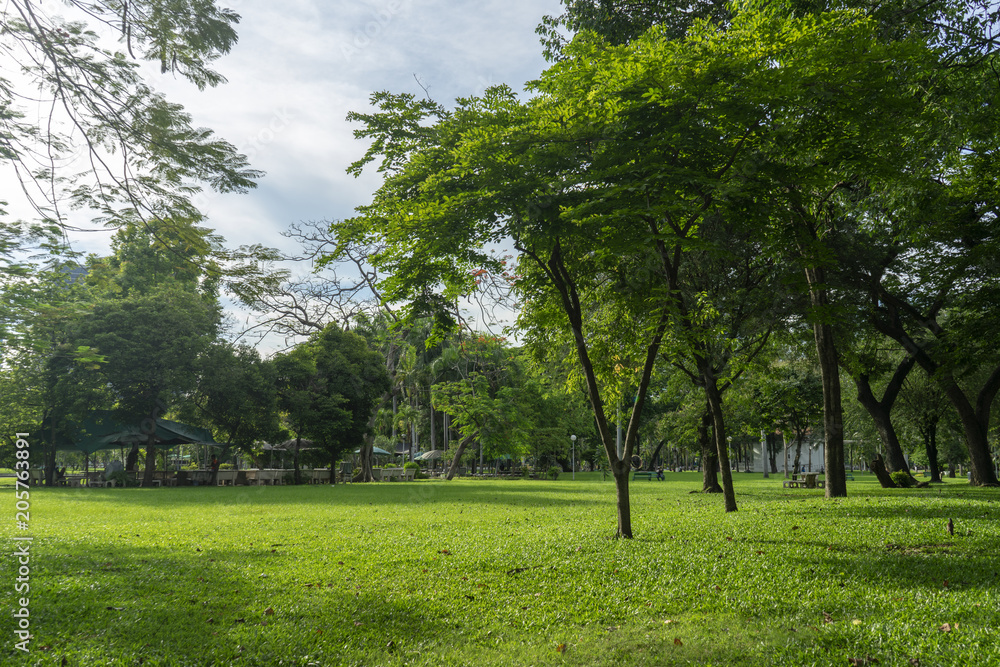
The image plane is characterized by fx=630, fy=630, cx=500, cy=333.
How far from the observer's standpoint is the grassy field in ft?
16.5

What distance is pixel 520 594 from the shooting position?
6.89 metres

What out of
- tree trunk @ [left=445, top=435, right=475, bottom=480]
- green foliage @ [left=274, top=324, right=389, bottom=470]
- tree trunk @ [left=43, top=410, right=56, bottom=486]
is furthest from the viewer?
tree trunk @ [left=445, top=435, right=475, bottom=480]

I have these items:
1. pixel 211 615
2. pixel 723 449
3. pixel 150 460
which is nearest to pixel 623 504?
pixel 723 449

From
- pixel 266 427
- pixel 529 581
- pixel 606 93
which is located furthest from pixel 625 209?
pixel 266 427

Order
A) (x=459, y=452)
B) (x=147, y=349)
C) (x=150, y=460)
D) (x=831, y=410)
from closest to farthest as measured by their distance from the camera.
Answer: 1. (x=831, y=410)
2. (x=147, y=349)
3. (x=150, y=460)
4. (x=459, y=452)

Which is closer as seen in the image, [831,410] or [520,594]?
[520,594]

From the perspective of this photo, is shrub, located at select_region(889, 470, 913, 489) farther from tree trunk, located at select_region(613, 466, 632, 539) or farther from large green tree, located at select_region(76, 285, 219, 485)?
large green tree, located at select_region(76, 285, 219, 485)

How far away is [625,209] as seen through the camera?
26.6ft

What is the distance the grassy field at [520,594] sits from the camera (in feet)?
16.5

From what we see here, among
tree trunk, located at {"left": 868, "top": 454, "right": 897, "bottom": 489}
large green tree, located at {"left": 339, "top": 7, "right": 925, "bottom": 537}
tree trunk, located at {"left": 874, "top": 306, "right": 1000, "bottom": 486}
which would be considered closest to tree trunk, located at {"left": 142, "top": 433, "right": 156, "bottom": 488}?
large green tree, located at {"left": 339, "top": 7, "right": 925, "bottom": 537}

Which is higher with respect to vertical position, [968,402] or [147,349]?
[147,349]

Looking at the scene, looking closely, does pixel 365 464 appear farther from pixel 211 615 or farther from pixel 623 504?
pixel 211 615

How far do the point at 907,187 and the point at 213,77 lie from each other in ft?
43.4

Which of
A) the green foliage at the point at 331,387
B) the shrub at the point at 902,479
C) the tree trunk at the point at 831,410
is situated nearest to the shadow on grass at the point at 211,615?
the tree trunk at the point at 831,410
